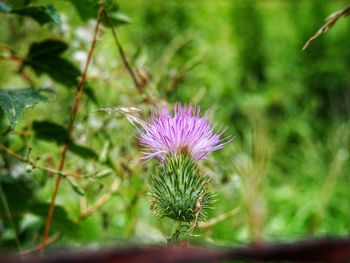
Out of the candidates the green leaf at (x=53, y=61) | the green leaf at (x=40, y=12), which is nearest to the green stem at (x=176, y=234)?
the green leaf at (x=40, y=12)

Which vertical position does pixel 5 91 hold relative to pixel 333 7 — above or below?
below

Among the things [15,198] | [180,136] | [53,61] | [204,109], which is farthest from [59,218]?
[204,109]

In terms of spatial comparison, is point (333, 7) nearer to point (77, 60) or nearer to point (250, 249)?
point (77, 60)

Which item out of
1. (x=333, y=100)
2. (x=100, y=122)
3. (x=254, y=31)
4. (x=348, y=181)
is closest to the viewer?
(x=100, y=122)

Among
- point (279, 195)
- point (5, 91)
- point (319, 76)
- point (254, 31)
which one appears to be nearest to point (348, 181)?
point (279, 195)

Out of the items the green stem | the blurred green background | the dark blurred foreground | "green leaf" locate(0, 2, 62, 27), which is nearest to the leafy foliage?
the green stem

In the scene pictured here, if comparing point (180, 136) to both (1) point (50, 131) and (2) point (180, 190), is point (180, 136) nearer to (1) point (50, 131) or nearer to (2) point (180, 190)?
(2) point (180, 190)

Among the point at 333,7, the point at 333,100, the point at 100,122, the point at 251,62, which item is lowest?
the point at 100,122
